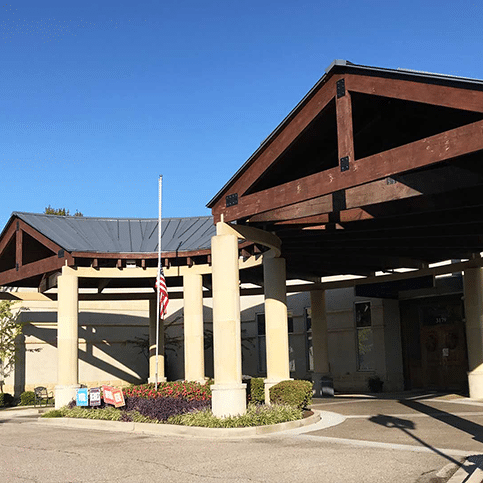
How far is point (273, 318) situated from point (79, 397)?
7.09 metres

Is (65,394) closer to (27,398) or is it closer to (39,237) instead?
(39,237)

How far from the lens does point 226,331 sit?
17.9m

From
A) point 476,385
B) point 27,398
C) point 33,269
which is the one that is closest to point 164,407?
point 33,269

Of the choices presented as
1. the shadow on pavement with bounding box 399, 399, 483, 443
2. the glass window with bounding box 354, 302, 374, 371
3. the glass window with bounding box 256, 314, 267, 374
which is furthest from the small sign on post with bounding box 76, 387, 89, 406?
the glass window with bounding box 256, 314, 267, 374

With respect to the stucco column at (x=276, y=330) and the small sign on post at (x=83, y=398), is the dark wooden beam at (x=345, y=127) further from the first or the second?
the small sign on post at (x=83, y=398)

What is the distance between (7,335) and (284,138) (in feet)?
83.3

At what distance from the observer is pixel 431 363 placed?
31.0m

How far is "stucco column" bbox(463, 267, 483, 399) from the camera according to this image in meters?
25.1

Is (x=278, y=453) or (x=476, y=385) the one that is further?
(x=476, y=385)

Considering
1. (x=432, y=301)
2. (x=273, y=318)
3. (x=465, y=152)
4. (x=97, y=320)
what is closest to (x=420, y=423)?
(x=273, y=318)

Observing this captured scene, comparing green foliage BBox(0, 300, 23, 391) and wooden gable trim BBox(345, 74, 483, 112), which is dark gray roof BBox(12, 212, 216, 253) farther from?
wooden gable trim BBox(345, 74, 483, 112)

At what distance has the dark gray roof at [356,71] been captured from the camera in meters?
12.4

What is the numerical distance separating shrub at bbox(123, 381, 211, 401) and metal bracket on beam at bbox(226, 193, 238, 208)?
6.11 m

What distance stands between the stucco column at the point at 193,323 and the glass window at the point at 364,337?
366 inches
